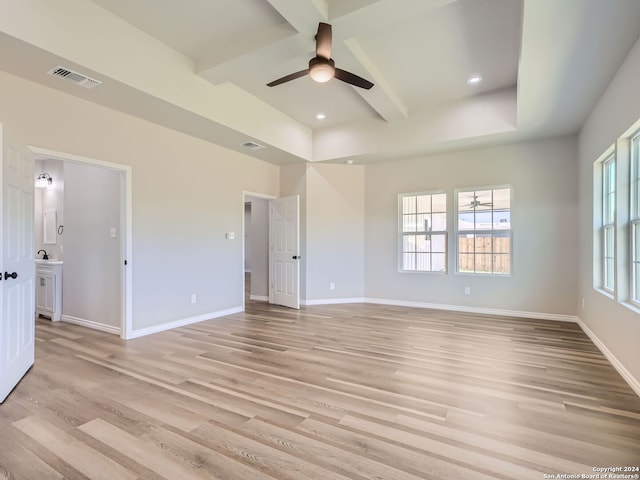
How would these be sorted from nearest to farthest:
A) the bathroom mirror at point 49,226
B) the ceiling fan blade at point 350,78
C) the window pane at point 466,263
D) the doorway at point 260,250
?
the ceiling fan blade at point 350,78 < the bathroom mirror at point 49,226 < the window pane at point 466,263 < the doorway at point 260,250

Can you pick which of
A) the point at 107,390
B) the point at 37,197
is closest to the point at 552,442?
the point at 107,390

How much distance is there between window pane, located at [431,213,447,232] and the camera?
19.3ft

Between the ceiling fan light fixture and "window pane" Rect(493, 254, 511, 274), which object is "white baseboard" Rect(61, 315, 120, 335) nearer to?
the ceiling fan light fixture

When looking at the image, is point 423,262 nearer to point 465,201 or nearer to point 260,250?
point 465,201

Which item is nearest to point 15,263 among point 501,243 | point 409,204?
point 409,204

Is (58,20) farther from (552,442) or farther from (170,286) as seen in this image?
(552,442)

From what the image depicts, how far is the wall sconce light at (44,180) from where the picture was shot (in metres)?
5.55

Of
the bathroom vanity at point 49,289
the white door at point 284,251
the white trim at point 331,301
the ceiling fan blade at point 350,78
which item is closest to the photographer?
the ceiling fan blade at point 350,78

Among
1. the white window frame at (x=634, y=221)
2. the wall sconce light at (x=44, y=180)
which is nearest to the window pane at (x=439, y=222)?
the white window frame at (x=634, y=221)

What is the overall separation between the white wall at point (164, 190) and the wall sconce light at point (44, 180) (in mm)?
2674

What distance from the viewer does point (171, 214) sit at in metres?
4.56

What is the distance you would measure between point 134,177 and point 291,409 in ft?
11.2

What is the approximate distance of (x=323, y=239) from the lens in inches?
252

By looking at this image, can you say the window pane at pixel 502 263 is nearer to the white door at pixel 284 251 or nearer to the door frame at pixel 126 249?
the white door at pixel 284 251
